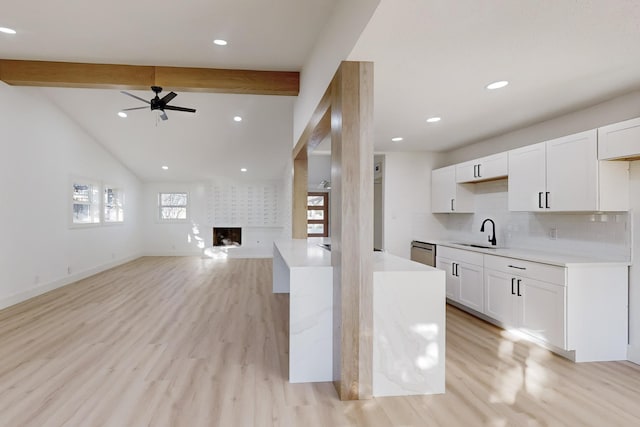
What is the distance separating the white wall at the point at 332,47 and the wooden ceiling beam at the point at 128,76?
31.1 inches

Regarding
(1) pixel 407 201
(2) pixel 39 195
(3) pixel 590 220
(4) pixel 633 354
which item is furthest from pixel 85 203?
(4) pixel 633 354

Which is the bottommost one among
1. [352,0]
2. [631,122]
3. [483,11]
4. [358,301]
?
[358,301]

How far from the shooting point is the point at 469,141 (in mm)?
5082

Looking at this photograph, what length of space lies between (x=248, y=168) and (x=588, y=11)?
26.6 ft

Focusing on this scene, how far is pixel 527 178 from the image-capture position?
3.81 m

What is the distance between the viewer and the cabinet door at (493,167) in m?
4.19

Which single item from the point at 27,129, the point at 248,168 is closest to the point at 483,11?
the point at 27,129

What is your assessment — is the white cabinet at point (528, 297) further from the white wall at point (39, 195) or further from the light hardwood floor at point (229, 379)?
the white wall at point (39, 195)

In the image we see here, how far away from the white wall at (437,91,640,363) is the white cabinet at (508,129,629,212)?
0.20m

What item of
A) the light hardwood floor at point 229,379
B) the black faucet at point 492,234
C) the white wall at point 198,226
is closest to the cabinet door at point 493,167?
the black faucet at point 492,234

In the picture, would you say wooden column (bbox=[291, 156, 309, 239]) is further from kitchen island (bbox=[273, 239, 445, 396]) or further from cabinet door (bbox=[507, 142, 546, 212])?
kitchen island (bbox=[273, 239, 445, 396])

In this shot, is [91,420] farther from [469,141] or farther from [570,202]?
[469,141]

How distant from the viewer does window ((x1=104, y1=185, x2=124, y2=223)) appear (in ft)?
25.7

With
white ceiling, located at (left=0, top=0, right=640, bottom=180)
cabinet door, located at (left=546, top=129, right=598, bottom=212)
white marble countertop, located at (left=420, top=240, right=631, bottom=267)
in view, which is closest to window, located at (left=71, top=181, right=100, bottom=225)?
white ceiling, located at (left=0, top=0, right=640, bottom=180)
